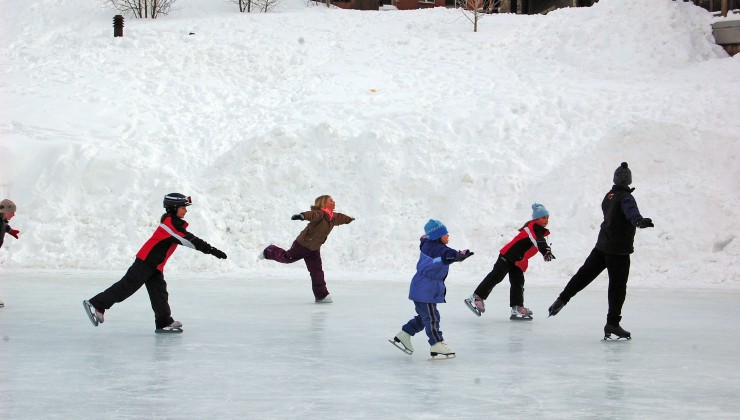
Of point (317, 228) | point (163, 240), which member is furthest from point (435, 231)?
point (317, 228)

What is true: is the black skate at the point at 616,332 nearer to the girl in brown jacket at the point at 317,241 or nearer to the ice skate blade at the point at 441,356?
the ice skate blade at the point at 441,356

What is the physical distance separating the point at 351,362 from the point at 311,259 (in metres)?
4.91

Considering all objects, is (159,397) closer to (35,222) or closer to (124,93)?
(35,222)

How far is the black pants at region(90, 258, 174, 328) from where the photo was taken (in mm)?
9516

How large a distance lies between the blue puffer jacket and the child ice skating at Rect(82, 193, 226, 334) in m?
2.19

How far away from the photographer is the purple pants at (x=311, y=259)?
12.8 m

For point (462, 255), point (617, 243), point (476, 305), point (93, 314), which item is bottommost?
point (476, 305)

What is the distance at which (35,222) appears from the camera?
18719 millimetres

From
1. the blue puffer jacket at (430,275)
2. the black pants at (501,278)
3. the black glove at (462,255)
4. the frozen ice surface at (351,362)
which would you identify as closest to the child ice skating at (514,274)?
the black pants at (501,278)

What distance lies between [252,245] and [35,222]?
4.12m

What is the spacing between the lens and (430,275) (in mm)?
8148

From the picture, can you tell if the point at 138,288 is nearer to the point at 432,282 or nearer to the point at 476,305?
the point at 432,282

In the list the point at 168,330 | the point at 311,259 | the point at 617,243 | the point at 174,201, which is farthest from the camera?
the point at 311,259

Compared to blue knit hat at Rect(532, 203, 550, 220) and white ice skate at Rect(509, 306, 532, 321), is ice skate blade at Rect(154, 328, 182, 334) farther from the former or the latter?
blue knit hat at Rect(532, 203, 550, 220)
